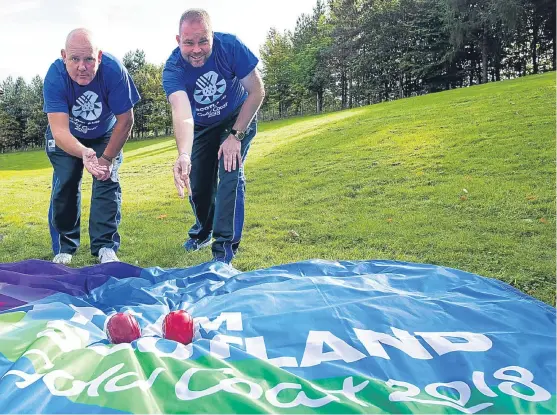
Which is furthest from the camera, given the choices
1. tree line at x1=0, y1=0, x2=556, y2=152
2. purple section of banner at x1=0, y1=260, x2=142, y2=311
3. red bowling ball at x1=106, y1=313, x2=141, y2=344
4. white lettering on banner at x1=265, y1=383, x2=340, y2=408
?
tree line at x1=0, y1=0, x2=556, y2=152

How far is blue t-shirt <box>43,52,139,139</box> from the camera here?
12.1 feet

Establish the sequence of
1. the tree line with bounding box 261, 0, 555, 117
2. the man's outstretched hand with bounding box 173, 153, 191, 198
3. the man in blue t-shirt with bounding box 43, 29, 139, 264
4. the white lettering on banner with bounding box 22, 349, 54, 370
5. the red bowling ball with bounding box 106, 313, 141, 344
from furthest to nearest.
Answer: the tree line with bounding box 261, 0, 555, 117, the man in blue t-shirt with bounding box 43, 29, 139, 264, the man's outstretched hand with bounding box 173, 153, 191, 198, the red bowling ball with bounding box 106, 313, 141, 344, the white lettering on banner with bounding box 22, 349, 54, 370

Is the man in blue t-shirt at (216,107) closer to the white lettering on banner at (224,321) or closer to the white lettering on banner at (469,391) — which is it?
the white lettering on banner at (224,321)

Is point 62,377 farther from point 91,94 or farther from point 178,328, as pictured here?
point 91,94

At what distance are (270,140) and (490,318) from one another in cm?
1239

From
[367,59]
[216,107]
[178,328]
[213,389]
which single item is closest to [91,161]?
[216,107]

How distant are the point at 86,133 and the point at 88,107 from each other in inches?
10.1

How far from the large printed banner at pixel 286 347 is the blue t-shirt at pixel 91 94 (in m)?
1.46

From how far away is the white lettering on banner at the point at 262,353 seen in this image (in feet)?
6.47

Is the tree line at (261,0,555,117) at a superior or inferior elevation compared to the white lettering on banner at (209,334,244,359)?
superior

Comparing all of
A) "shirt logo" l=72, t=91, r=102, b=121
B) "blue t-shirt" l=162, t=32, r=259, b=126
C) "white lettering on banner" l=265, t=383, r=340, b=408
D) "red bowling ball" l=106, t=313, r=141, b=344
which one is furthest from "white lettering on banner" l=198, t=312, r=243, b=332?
"shirt logo" l=72, t=91, r=102, b=121

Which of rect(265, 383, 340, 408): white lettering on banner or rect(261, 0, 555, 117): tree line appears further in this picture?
rect(261, 0, 555, 117): tree line

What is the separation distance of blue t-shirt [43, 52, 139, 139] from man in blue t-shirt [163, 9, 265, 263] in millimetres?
465

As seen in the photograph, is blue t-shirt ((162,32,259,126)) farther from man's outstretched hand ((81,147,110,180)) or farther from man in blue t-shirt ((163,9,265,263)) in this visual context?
man's outstretched hand ((81,147,110,180))
